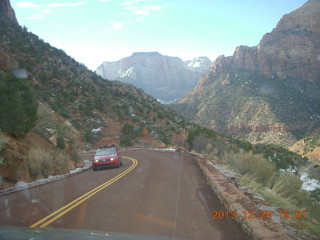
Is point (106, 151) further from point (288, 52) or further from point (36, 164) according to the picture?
point (288, 52)

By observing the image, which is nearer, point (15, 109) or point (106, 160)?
point (15, 109)

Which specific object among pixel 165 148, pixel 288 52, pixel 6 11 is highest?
pixel 288 52

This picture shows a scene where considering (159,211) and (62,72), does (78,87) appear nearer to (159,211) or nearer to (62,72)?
(62,72)

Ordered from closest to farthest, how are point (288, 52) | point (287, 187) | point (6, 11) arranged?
1. point (287, 187)
2. point (6, 11)
3. point (288, 52)

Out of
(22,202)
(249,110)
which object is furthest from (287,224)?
(249,110)

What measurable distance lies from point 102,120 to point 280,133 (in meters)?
41.4

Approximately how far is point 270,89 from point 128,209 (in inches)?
3716

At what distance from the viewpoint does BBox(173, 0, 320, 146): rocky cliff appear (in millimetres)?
80375

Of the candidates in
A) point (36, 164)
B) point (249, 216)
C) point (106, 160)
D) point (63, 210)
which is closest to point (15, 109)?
point (36, 164)

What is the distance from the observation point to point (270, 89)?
96.2 m

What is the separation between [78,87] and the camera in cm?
5903

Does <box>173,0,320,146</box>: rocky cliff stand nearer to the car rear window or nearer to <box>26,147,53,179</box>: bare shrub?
the car rear window

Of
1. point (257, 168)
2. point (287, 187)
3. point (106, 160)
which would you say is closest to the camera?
point (287, 187)

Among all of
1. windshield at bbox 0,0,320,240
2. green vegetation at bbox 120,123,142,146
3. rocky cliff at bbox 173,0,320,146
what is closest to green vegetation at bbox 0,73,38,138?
windshield at bbox 0,0,320,240
